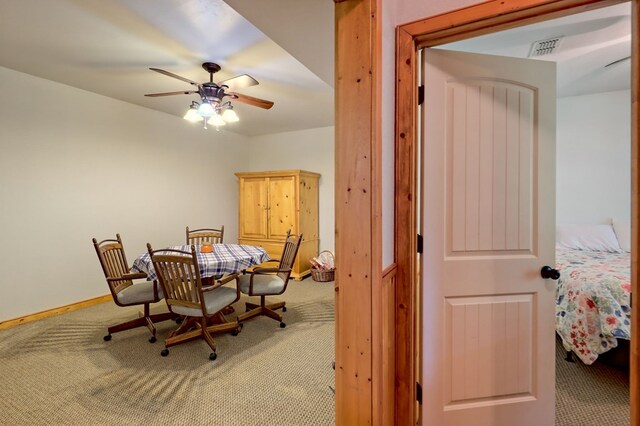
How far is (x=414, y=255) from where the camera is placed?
1.48 metres

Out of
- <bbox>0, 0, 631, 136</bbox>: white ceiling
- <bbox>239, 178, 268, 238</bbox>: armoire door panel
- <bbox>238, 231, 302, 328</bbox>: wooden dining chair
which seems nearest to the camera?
<bbox>0, 0, 631, 136</bbox>: white ceiling

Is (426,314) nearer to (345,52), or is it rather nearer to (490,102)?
(490,102)

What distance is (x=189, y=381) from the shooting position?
6.97 ft

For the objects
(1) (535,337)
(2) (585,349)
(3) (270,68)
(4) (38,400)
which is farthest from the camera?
(3) (270,68)

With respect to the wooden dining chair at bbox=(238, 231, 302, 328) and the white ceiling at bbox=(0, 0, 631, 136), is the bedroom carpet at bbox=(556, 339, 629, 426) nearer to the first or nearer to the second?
the wooden dining chair at bbox=(238, 231, 302, 328)

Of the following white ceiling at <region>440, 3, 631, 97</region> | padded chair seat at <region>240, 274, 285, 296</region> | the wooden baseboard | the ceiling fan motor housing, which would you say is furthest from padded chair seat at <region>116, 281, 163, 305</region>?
white ceiling at <region>440, 3, 631, 97</region>

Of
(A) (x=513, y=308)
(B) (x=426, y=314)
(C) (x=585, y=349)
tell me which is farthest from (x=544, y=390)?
(C) (x=585, y=349)

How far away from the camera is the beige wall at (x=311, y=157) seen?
522 cm

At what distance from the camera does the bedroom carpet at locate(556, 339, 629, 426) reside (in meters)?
1.75

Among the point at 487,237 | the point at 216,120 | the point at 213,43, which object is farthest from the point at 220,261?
the point at 487,237

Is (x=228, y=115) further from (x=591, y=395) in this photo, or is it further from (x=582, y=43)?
(x=591, y=395)

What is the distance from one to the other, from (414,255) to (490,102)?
0.89m

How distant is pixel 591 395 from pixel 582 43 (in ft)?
8.82

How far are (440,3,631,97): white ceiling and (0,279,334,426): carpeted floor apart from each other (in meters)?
2.71
